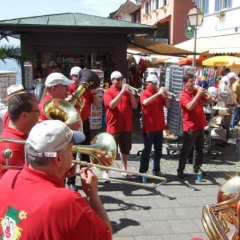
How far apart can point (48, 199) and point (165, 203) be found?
360cm

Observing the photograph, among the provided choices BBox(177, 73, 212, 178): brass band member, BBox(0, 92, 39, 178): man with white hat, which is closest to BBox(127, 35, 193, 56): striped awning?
BBox(177, 73, 212, 178): brass band member

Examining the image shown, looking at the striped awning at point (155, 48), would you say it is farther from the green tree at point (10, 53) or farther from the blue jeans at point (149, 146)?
the blue jeans at point (149, 146)

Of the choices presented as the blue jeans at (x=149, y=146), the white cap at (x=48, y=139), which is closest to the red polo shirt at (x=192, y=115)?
the blue jeans at (x=149, y=146)

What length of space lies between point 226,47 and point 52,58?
956 cm

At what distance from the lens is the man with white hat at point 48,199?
1641 millimetres

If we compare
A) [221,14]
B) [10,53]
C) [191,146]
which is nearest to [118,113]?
[191,146]

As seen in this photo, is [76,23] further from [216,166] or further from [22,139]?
[22,139]

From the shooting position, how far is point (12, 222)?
69.0 inches

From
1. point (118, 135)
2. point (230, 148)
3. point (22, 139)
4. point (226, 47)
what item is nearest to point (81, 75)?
point (118, 135)

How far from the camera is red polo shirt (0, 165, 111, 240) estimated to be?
64.4 inches

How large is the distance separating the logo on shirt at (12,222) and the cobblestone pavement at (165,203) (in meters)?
2.41

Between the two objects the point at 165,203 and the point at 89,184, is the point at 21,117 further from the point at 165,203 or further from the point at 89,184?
the point at 165,203

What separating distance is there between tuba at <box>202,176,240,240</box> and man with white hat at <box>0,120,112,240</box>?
0.67 m

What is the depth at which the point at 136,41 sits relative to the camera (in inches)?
415
